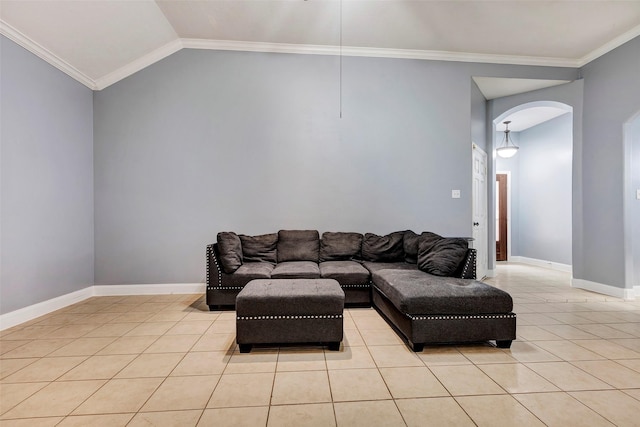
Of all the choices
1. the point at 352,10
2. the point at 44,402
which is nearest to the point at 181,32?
the point at 352,10

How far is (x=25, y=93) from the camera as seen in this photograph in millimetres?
3217

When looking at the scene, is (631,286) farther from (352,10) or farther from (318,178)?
(352,10)

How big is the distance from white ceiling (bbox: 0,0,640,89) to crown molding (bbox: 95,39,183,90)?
1 centimetres

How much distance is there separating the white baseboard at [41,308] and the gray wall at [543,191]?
327 inches

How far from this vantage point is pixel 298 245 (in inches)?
163

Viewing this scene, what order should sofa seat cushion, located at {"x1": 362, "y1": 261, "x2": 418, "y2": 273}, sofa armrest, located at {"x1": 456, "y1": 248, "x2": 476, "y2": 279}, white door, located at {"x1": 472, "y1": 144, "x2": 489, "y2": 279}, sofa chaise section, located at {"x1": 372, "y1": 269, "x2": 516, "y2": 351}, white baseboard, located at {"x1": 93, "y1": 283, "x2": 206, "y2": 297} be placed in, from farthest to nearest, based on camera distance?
white door, located at {"x1": 472, "y1": 144, "x2": 489, "y2": 279} < white baseboard, located at {"x1": 93, "y1": 283, "x2": 206, "y2": 297} < sofa seat cushion, located at {"x1": 362, "y1": 261, "x2": 418, "y2": 273} < sofa armrest, located at {"x1": 456, "y1": 248, "x2": 476, "y2": 279} < sofa chaise section, located at {"x1": 372, "y1": 269, "x2": 516, "y2": 351}

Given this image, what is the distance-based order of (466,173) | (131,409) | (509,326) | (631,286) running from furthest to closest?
(466,173) → (631,286) → (509,326) → (131,409)

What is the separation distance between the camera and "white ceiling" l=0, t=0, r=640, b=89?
11.0ft

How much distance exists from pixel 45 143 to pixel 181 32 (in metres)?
2.15

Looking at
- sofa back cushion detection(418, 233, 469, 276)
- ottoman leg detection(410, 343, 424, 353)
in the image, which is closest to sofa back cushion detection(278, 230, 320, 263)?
sofa back cushion detection(418, 233, 469, 276)

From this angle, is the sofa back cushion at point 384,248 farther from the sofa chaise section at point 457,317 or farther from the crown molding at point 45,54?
the crown molding at point 45,54

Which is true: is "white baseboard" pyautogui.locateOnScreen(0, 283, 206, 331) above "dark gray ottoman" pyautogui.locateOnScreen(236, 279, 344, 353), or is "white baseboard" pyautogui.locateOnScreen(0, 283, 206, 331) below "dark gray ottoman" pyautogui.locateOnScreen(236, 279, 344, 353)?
below

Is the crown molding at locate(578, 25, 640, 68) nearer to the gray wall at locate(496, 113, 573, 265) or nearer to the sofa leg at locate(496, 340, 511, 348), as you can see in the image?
the gray wall at locate(496, 113, 573, 265)

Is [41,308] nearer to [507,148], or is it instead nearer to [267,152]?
[267,152]
